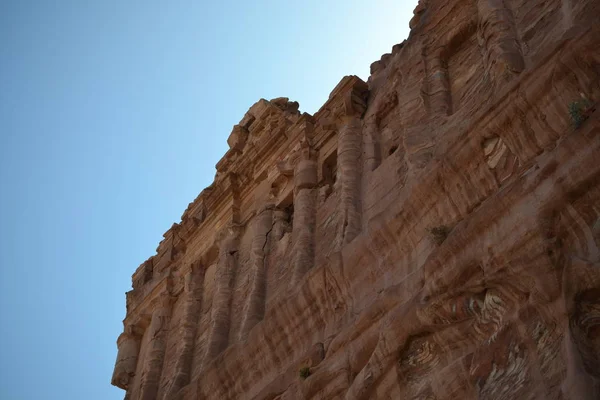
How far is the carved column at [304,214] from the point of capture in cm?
1103

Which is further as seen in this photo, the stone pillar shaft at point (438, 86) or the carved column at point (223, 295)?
the carved column at point (223, 295)

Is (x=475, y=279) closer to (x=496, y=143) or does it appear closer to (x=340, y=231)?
(x=496, y=143)

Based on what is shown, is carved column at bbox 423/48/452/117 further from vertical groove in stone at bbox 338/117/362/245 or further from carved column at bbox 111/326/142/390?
carved column at bbox 111/326/142/390

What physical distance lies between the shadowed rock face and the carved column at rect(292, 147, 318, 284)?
0.03 m

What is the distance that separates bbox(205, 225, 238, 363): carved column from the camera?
12.1 meters

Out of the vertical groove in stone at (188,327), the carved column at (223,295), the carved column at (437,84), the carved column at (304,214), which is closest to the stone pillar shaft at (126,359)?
the vertical groove in stone at (188,327)

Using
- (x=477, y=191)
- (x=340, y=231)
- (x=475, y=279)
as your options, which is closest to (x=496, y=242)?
(x=475, y=279)

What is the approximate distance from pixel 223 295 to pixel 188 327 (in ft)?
3.23

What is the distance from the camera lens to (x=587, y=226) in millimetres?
6801

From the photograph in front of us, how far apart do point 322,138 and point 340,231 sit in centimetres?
262

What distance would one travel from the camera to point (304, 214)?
461 inches

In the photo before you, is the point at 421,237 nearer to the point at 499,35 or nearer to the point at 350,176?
the point at 499,35

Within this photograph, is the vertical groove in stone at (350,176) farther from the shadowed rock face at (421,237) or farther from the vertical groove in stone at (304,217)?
the vertical groove in stone at (304,217)

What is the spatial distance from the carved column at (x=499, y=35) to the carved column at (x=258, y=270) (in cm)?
405
